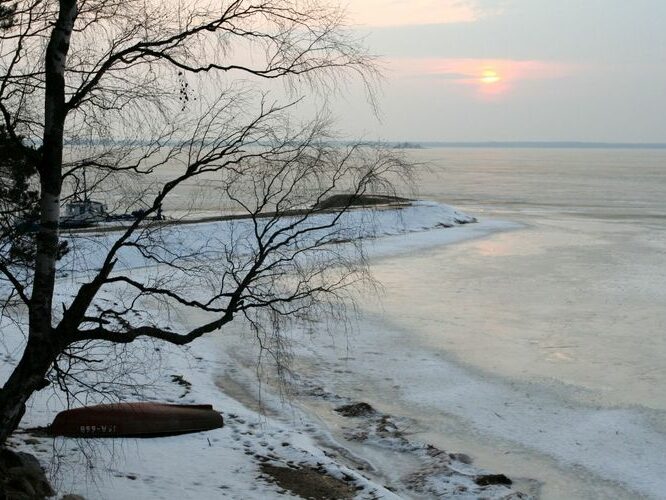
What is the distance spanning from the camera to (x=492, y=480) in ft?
30.6

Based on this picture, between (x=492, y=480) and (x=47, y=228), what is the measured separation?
590cm

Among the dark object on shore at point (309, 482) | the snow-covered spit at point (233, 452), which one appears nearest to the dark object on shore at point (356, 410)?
the snow-covered spit at point (233, 452)

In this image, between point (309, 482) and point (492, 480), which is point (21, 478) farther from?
point (492, 480)

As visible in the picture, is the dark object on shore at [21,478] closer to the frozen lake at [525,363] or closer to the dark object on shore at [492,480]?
the frozen lake at [525,363]

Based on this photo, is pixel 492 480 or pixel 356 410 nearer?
pixel 492 480

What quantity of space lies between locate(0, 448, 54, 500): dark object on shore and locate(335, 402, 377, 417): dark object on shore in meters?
5.24

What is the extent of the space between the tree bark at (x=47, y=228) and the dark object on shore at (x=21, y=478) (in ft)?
1.03

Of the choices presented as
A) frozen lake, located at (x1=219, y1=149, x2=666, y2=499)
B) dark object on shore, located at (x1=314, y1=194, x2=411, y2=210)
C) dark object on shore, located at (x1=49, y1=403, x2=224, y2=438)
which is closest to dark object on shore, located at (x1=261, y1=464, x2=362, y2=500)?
frozen lake, located at (x1=219, y1=149, x2=666, y2=499)

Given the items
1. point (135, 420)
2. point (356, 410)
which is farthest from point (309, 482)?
point (356, 410)

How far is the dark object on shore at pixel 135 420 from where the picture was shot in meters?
9.59

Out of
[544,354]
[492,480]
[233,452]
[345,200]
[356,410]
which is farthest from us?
[544,354]

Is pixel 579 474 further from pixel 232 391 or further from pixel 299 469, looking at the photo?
pixel 232 391

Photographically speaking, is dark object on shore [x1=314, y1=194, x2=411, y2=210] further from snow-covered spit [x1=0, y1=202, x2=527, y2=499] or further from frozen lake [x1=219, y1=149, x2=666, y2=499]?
frozen lake [x1=219, y1=149, x2=666, y2=499]

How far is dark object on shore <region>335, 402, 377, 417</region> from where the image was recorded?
465 inches
